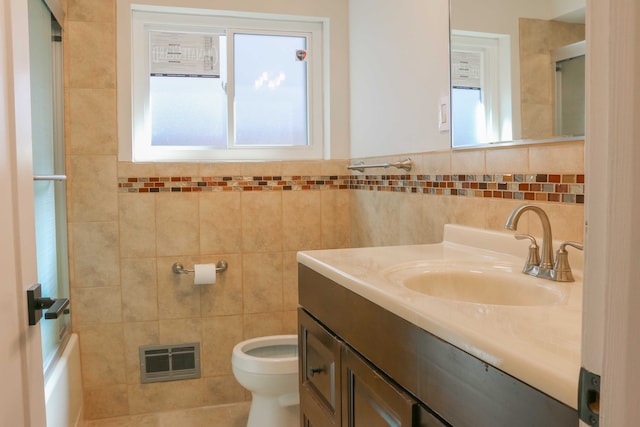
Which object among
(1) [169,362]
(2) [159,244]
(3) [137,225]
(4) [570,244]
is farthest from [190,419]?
(4) [570,244]

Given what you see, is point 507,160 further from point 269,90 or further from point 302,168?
point 269,90

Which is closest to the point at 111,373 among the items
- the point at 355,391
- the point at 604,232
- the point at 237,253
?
the point at 237,253

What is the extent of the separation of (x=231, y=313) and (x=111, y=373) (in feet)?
2.06

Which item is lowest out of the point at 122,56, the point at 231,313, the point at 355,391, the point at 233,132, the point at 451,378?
the point at 231,313

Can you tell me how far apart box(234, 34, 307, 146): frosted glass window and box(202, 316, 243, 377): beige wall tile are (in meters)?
0.93

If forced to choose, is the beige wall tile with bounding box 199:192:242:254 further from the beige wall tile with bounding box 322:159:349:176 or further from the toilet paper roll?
the beige wall tile with bounding box 322:159:349:176

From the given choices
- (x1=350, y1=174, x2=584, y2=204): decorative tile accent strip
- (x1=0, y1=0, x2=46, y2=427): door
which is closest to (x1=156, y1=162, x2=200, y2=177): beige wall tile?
(x1=350, y1=174, x2=584, y2=204): decorative tile accent strip

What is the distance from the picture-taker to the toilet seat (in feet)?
6.99

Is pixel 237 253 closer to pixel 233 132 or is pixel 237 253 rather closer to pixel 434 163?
pixel 233 132

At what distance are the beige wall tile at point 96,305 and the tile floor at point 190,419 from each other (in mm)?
475

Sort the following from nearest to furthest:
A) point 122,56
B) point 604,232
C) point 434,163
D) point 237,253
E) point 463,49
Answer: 1. point 604,232
2. point 463,49
3. point 434,163
4. point 122,56
5. point 237,253

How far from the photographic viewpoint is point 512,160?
1462mm

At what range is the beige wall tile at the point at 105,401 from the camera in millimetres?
2504

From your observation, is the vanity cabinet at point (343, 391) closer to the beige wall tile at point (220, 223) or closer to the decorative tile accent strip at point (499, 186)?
the decorative tile accent strip at point (499, 186)
